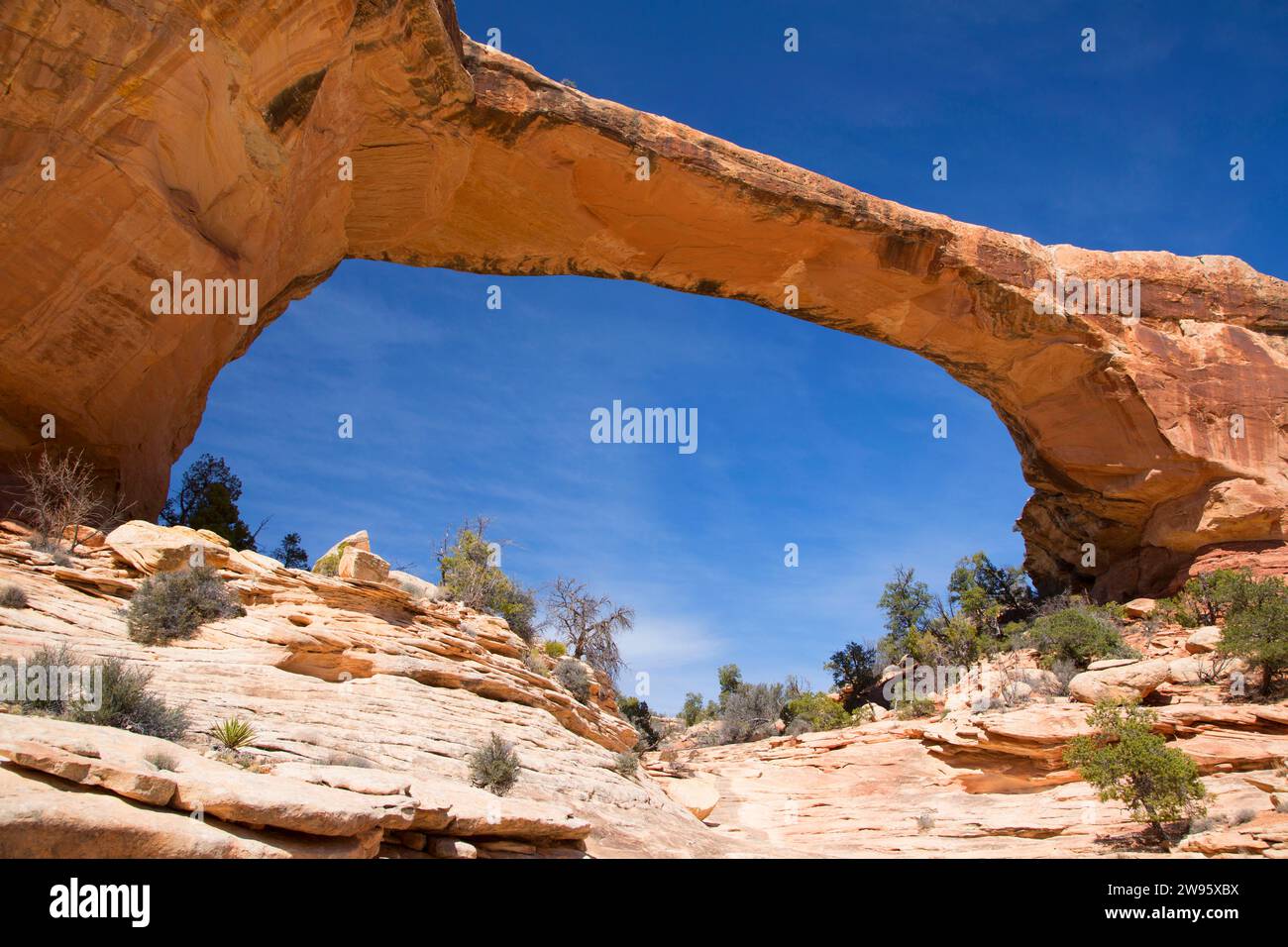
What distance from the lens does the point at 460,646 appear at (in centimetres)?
1145

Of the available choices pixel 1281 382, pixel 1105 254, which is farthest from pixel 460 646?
pixel 1281 382

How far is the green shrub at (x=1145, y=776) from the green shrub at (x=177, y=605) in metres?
11.3

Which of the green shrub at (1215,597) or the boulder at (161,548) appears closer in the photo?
the boulder at (161,548)

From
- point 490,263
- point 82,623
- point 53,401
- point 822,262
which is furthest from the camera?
point 822,262

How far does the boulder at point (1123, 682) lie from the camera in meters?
14.4

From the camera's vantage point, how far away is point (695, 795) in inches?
532

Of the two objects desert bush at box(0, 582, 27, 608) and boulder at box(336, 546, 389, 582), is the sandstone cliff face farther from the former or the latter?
boulder at box(336, 546, 389, 582)

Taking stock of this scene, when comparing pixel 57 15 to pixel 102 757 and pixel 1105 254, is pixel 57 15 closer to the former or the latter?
pixel 102 757

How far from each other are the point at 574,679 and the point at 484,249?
28.9ft

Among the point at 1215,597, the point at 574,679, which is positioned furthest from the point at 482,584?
the point at 1215,597

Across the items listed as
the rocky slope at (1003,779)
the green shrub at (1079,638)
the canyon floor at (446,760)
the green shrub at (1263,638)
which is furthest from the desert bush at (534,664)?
the green shrub at (1263,638)

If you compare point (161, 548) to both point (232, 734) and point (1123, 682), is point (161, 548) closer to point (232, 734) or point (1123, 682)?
point (232, 734)

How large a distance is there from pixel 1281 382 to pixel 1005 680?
10451mm

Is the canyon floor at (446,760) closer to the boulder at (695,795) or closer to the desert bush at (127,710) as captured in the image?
the boulder at (695,795)
